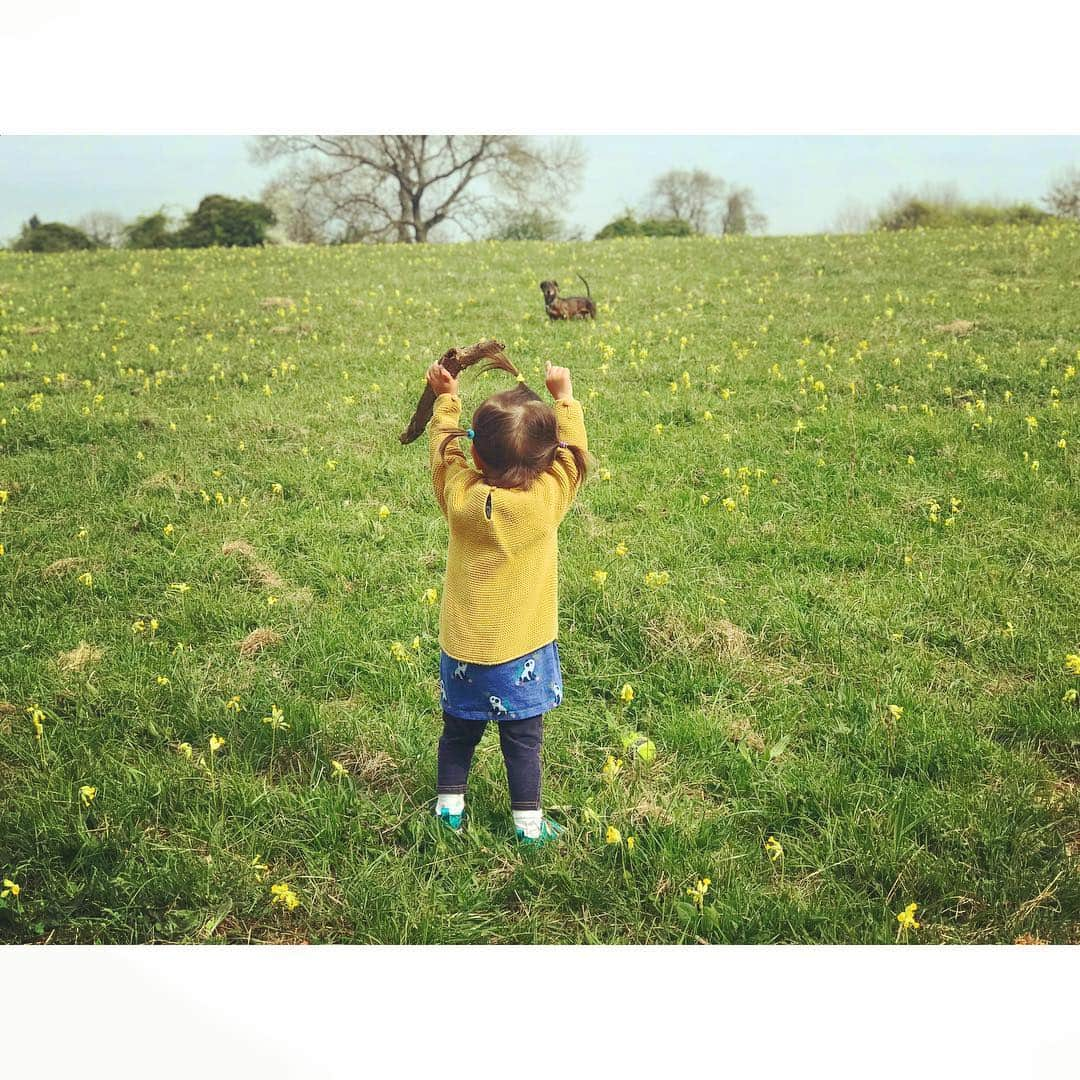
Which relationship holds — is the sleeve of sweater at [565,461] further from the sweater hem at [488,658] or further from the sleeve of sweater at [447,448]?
the sweater hem at [488,658]

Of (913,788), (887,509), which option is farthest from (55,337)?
(913,788)

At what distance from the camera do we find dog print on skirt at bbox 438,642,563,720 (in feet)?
8.09

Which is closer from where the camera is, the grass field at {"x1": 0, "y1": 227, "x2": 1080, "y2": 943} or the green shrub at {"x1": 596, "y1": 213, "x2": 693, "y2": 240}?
the grass field at {"x1": 0, "y1": 227, "x2": 1080, "y2": 943}

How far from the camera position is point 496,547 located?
240 centimetres

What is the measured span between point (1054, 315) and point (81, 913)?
6.19m

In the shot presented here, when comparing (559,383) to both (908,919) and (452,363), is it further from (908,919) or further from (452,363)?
(908,919)

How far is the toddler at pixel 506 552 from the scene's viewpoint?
2.34 m

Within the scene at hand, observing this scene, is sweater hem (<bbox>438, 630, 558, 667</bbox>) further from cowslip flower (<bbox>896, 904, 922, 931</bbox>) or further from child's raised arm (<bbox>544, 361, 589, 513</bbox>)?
cowslip flower (<bbox>896, 904, 922, 931</bbox>)

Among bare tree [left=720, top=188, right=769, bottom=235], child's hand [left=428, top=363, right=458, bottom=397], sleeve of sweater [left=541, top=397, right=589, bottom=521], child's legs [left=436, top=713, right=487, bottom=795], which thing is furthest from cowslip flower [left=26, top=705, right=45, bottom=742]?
bare tree [left=720, top=188, right=769, bottom=235]

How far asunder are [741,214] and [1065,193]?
182 centimetres

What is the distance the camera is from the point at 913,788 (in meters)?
2.83

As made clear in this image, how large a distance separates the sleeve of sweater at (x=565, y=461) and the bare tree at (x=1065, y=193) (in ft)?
11.8

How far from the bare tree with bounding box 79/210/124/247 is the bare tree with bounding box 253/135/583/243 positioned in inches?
44.7

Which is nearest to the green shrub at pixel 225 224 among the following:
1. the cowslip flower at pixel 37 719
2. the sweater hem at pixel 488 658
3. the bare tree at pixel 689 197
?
the bare tree at pixel 689 197
